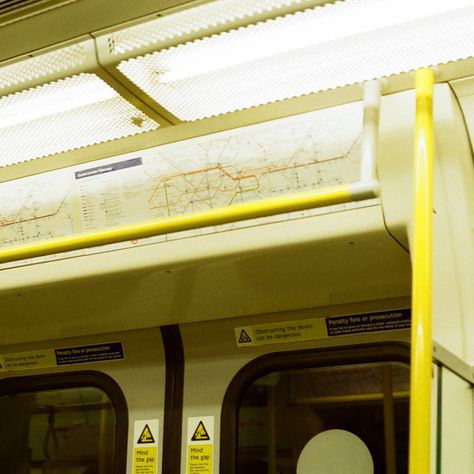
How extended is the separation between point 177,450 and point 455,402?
5.58ft

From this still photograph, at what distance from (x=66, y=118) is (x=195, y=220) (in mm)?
801

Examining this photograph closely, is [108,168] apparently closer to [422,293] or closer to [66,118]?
[66,118]

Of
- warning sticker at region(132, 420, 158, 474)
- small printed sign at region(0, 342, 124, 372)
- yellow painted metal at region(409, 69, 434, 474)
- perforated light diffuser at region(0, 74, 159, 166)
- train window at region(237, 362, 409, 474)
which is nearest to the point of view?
yellow painted metal at region(409, 69, 434, 474)

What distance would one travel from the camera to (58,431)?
3.93 meters

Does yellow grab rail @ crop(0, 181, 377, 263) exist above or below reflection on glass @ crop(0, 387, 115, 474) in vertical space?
above

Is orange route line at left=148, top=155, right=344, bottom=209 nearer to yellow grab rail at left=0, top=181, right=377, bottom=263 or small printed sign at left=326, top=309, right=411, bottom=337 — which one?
yellow grab rail at left=0, top=181, right=377, bottom=263

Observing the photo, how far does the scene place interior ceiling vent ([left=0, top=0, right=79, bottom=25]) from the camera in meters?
2.21

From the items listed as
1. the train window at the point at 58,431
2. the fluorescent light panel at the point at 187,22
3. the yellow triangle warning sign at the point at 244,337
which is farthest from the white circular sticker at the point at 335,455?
the fluorescent light panel at the point at 187,22

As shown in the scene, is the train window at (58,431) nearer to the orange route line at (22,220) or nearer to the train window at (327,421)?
the train window at (327,421)

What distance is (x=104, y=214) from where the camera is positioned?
304cm

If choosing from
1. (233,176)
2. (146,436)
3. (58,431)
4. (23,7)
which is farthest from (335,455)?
(23,7)

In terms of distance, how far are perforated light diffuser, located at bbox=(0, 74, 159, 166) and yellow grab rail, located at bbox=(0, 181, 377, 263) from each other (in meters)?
0.51

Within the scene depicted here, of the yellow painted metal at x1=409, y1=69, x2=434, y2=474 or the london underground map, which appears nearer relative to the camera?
the yellow painted metal at x1=409, y1=69, x2=434, y2=474

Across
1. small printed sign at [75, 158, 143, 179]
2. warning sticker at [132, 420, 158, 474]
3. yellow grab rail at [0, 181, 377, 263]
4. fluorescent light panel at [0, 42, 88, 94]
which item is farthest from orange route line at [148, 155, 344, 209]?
warning sticker at [132, 420, 158, 474]
